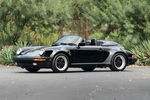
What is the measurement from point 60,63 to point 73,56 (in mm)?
652

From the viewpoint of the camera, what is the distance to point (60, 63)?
17.6m

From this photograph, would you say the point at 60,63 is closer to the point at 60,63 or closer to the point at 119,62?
the point at 60,63

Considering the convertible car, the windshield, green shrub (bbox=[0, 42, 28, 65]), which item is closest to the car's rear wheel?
the convertible car

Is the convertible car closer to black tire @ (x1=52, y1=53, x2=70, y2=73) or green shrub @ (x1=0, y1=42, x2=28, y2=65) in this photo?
black tire @ (x1=52, y1=53, x2=70, y2=73)

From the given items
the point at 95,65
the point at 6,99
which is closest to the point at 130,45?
the point at 95,65

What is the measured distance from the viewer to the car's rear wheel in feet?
57.3

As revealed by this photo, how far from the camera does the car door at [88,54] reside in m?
18.1

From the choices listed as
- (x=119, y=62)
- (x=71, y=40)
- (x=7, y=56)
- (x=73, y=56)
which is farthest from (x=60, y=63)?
(x=7, y=56)

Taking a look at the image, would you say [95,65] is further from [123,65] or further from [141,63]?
[141,63]

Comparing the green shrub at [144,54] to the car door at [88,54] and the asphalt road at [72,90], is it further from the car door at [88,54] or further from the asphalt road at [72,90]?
the asphalt road at [72,90]

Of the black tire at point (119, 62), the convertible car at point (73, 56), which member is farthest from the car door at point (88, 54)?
the black tire at point (119, 62)

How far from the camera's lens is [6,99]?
9.73m

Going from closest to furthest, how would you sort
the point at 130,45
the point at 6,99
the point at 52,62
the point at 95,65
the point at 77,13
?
the point at 6,99 < the point at 52,62 < the point at 95,65 < the point at 130,45 < the point at 77,13

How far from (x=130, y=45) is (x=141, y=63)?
3711mm
